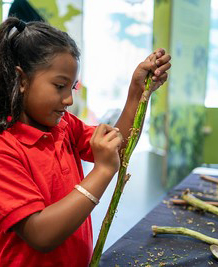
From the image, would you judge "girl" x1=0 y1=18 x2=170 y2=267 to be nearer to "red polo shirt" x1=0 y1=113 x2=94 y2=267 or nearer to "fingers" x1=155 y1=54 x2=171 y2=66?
"red polo shirt" x1=0 y1=113 x2=94 y2=267

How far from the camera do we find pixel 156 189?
3174mm

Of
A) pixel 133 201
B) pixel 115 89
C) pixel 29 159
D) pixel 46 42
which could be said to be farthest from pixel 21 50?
pixel 133 201

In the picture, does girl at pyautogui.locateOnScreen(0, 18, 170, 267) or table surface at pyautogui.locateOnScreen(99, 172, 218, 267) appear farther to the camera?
table surface at pyautogui.locateOnScreen(99, 172, 218, 267)

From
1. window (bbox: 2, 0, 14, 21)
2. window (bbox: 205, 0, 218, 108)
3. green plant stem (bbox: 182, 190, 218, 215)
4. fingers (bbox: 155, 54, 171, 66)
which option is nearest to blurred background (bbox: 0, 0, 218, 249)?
window (bbox: 205, 0, 218, 108)

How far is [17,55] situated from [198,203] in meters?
0.86

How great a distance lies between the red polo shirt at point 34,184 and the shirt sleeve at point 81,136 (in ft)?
0.22

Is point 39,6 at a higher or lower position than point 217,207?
higher

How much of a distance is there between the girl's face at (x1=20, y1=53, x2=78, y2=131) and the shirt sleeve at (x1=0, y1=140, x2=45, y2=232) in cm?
11

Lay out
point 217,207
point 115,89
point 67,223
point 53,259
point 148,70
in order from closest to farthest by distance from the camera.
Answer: point 67,223
point 53,259
point 148,70
point 217,207
point 115,89

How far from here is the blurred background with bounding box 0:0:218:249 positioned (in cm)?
235

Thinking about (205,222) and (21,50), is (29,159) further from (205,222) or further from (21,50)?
(205,222)

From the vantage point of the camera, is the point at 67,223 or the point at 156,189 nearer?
the point at 67,223

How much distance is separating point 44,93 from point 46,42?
11 cm

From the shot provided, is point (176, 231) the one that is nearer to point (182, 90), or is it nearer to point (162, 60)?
point (162, 60)
